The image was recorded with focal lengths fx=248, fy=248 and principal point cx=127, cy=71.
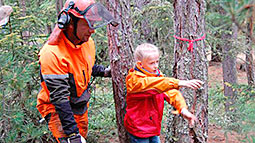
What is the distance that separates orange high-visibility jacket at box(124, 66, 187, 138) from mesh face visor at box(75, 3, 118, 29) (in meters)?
0.70

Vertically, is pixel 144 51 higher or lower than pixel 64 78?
higher

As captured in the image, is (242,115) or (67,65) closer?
(67,65)

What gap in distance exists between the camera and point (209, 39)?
5621mm

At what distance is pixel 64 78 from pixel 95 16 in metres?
0.67

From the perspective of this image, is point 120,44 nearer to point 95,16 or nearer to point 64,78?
point 95,16

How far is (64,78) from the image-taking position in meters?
2.36

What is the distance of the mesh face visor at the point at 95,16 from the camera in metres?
2.35

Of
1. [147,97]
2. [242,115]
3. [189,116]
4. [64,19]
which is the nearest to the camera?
[64,19]

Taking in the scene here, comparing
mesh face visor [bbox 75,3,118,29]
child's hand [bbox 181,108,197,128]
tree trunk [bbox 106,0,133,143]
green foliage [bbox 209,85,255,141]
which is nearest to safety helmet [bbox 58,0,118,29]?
mesh face visor [bbox 75,3,118,29]

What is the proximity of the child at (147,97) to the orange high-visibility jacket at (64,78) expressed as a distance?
57 centimetres

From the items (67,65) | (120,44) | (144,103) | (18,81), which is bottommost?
(144,103)

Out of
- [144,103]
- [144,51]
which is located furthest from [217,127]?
[144,51]

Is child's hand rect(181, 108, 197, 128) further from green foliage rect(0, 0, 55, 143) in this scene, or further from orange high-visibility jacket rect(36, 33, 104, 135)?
green foliage rect(0, 0, 55, 143)

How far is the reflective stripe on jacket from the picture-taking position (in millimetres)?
2326
